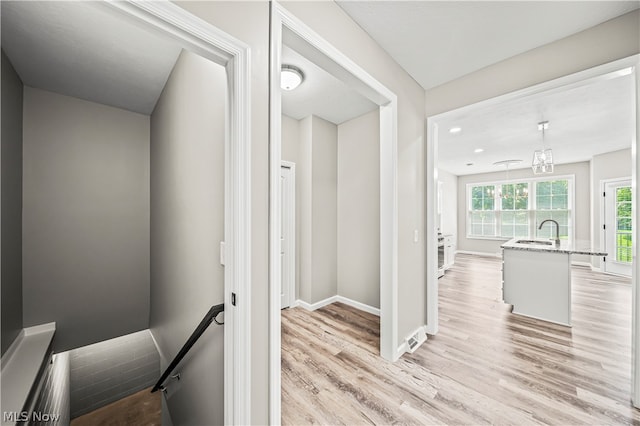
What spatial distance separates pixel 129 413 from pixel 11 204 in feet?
8.33

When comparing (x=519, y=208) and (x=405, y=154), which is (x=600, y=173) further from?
(x=405, y=154)

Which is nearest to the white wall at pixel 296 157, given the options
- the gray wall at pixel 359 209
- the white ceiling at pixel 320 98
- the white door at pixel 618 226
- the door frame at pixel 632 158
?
the white ceiling at pixel 320 98

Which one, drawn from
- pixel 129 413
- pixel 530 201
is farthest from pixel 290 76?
pixel 530 201

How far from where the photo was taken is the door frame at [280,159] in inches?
48.5

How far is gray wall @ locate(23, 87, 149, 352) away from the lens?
2.85m

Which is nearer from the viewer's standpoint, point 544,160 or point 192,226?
point 192,226

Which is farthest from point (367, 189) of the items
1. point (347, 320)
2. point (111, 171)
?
point (111, 171)

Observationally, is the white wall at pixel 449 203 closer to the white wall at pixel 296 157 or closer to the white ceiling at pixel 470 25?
the white wall at pixel 296 157

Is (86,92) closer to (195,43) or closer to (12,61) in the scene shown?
(12,61)

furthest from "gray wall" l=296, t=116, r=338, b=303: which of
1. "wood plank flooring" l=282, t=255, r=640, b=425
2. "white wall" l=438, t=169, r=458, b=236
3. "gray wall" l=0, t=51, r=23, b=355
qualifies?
"white wall" l=438, t=169, r=458, b=236

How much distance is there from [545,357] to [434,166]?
2099 mm

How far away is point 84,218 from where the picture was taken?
317cm

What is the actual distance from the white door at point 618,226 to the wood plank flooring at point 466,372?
306cm

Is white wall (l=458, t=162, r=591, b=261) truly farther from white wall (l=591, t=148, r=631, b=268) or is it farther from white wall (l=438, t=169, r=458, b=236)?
white wall (l=591, t=148, r=631, b=268)
